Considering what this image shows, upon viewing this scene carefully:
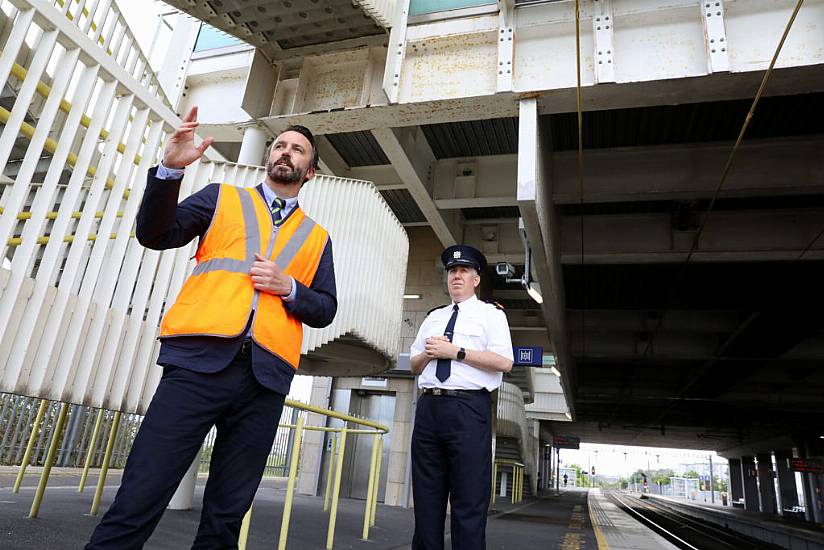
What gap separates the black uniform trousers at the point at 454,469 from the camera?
8.39 feet

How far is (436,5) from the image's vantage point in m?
7.12

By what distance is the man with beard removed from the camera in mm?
1473

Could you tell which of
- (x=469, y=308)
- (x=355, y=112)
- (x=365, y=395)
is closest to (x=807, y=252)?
(x=355, y=112)

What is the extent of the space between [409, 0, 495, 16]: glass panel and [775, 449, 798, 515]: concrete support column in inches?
1418

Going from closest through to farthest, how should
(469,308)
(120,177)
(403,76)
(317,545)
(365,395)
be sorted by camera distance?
1. (469,308)
2. (120,177)
3. (317,545)
4. (403,76)
5. (365,395)

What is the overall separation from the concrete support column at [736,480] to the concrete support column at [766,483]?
991 centimetres

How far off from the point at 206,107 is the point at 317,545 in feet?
21.6

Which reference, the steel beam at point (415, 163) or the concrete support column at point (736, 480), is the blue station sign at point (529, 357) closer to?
the steel beam at point (415, 163)

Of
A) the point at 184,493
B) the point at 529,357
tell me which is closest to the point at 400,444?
the point at 529,357

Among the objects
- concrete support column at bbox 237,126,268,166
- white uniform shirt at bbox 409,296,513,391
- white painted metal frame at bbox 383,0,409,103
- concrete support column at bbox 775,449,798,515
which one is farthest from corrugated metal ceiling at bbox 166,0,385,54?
concrete support column at bbox 775,449,798,515

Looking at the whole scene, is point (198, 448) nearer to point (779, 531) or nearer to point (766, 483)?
point (779, 531)

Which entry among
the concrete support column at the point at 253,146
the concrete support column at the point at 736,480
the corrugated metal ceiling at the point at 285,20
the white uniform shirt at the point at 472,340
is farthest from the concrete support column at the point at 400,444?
the concrete support column at the point at 736,480

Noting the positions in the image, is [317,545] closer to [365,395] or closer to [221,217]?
[221,217]

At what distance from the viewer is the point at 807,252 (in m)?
9.14
